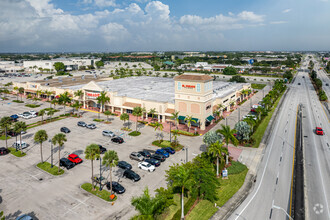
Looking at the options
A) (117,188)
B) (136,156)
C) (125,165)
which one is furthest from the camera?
(136,156)

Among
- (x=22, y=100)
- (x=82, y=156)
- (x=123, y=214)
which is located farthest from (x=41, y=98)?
(x=123, y=214)

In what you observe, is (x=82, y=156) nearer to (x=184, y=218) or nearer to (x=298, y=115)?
(x=184, y=218)

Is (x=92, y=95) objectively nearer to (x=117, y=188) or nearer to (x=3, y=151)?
(x=3, y=151)

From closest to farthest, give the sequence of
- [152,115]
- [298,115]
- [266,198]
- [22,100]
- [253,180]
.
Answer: [266,198] < [253,180] < [152,115] < [298,115] < [22,100]

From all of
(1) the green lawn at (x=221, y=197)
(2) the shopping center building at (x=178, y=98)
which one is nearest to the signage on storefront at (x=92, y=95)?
(2) the shopping center building at (x=178, y=98)

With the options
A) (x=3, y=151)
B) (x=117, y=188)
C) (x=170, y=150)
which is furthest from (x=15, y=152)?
(x=170, y=150)

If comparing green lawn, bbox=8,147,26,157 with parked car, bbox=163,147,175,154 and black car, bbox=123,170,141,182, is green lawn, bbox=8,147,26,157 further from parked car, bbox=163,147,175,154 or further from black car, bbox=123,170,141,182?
parked car, bbox=163,147,175,154
